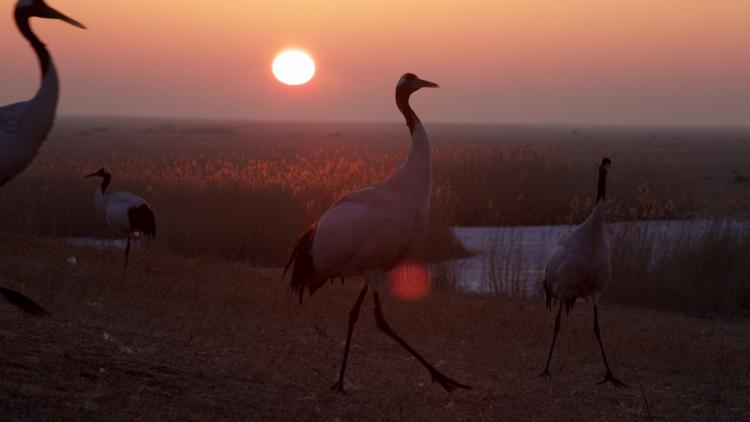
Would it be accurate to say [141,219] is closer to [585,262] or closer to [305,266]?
[305,266]

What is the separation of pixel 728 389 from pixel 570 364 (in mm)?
1297

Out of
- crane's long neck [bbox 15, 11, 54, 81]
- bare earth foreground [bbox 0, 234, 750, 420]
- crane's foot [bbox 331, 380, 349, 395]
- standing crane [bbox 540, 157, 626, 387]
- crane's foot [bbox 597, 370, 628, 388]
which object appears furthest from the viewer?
standing crane [bbox 540, 157, 626, 387]

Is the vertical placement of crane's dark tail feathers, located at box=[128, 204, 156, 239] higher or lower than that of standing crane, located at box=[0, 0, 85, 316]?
lower

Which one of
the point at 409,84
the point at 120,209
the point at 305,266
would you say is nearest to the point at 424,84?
the point at 409,84

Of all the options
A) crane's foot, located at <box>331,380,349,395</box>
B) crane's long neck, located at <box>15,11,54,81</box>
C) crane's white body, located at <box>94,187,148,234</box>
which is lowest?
crane's foot, located at <box>331,380,349,395</box>

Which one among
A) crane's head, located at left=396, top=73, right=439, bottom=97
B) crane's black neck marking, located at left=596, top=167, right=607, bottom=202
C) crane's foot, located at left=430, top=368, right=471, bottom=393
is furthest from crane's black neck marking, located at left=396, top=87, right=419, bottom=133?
crane's black neck marking, located at left=596, top=167, right=607, bottom=202

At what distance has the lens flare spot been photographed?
428 inches

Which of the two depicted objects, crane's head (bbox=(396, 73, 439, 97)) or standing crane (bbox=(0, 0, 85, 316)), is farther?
crane's head (bbox=(396, 73, 439, 97))

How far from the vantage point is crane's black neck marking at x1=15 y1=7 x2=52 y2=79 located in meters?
5.88

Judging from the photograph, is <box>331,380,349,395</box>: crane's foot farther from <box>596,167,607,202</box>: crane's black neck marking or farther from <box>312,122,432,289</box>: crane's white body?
<box>596,167,607,202</box>: crane's black neck marking

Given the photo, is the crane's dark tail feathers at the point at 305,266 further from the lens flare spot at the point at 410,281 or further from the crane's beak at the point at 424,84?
the lens flare spot at the point at 410,281

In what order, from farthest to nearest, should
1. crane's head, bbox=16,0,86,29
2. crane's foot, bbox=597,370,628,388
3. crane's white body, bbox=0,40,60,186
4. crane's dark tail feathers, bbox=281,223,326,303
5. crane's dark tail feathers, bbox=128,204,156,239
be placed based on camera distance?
1. crane's dark tail feathers, bbox=128,204,156,239
2. crane's foot, bbox=597,370,628,388
3. crane's dark tail feathers, bbox=281,223,326,303
4. crane's head, bbox=16,0,86,29
5. crane's white body, bbox=0,40,60,186

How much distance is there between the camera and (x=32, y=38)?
600 centimetres

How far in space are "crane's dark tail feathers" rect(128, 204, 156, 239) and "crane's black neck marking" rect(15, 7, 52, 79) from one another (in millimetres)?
5902
